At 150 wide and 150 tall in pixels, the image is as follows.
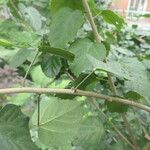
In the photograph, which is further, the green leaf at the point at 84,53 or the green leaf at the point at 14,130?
the green leaf at the point at 84,53

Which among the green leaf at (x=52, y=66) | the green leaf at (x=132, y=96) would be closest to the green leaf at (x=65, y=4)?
the green leaf at (x=52, y=66)

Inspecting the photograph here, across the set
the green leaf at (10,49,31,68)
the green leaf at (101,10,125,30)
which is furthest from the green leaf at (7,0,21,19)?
the green leaf at (101,10,125,30)

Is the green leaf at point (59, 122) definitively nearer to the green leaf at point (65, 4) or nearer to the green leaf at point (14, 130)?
the green leaf at point (14, 130)

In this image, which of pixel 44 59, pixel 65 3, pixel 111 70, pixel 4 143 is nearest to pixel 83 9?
pixel 65 3

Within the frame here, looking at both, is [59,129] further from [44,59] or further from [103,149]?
[103,149]

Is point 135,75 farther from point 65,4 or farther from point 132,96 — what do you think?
point 65,4

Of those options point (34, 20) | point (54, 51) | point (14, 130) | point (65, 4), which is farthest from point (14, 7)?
point (14, 130)
